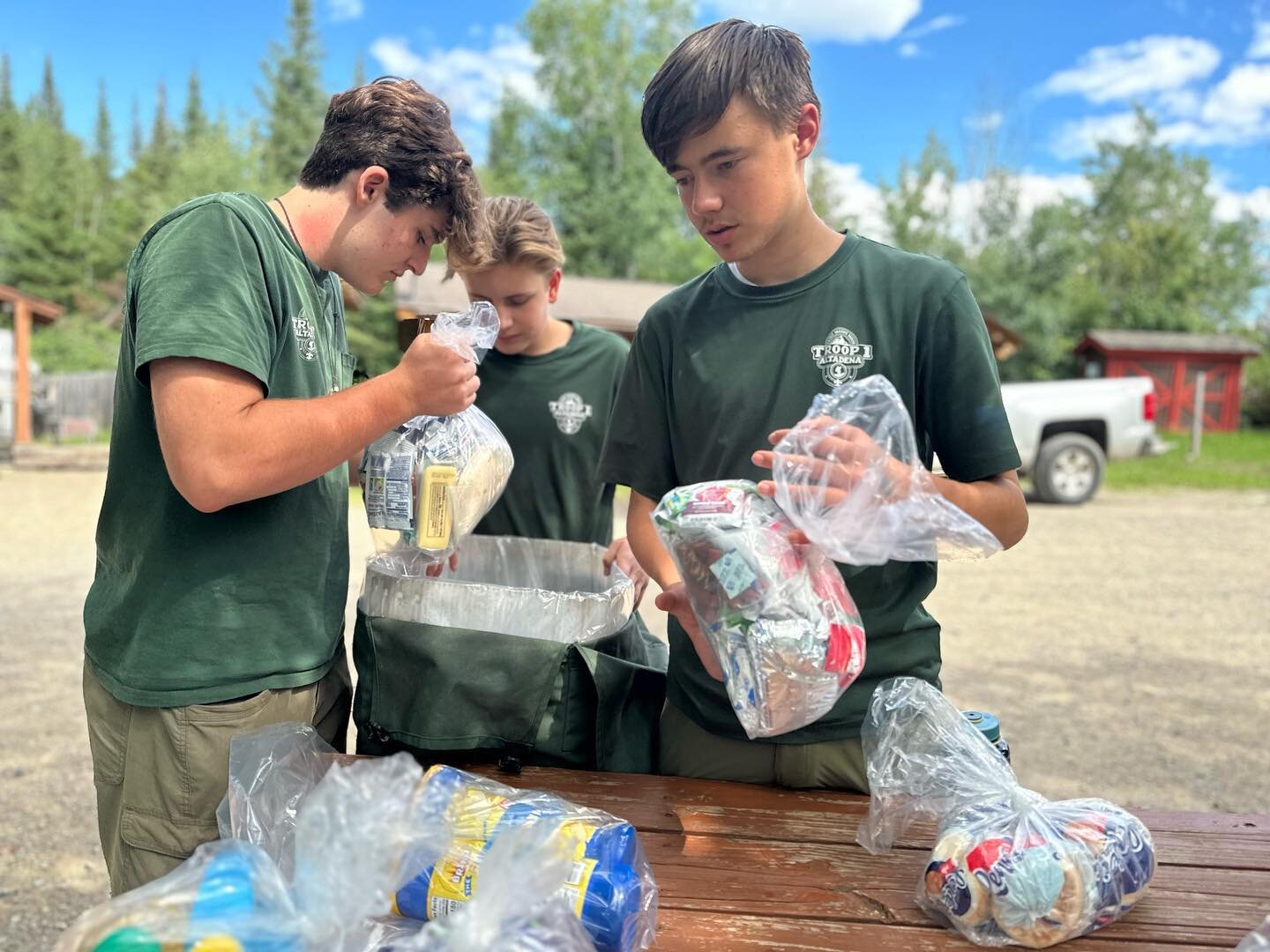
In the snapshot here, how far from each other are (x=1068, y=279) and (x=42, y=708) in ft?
122

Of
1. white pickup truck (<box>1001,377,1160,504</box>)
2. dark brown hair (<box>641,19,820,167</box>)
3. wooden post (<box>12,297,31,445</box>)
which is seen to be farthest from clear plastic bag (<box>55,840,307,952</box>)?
wooden post (<box>12,297,31,445</box>)

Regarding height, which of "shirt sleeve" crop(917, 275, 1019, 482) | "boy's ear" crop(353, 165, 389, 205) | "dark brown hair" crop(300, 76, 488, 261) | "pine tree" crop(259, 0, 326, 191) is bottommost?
"shirt sleeve" crop(917, 275, 1019, 482)

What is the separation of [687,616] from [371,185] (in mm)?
1007

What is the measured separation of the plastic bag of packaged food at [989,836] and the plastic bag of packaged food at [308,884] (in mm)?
758

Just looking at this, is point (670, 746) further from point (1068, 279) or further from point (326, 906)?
point (1068, 279)

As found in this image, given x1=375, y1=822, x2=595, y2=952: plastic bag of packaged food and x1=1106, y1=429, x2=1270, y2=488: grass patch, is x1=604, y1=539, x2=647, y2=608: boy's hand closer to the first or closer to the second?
x1=375, y1=822, x2=595, y2=952: plastic bag of packaged food

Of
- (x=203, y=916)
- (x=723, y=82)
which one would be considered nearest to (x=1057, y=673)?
(x=723, y=82)

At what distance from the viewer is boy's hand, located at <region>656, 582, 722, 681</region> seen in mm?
1592

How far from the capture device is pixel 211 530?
1.68m

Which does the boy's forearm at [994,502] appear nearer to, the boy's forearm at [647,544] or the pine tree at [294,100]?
the boy's forearm at [647,544]

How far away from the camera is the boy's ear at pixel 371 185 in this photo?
1.81 metres

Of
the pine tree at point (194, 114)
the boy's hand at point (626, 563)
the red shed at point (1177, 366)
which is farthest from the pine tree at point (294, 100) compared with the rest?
the boy's hand at point (626, 563)

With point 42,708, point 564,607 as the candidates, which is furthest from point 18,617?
point 564,607

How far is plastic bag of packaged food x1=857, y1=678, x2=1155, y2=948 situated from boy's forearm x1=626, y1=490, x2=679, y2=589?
0.48 m
